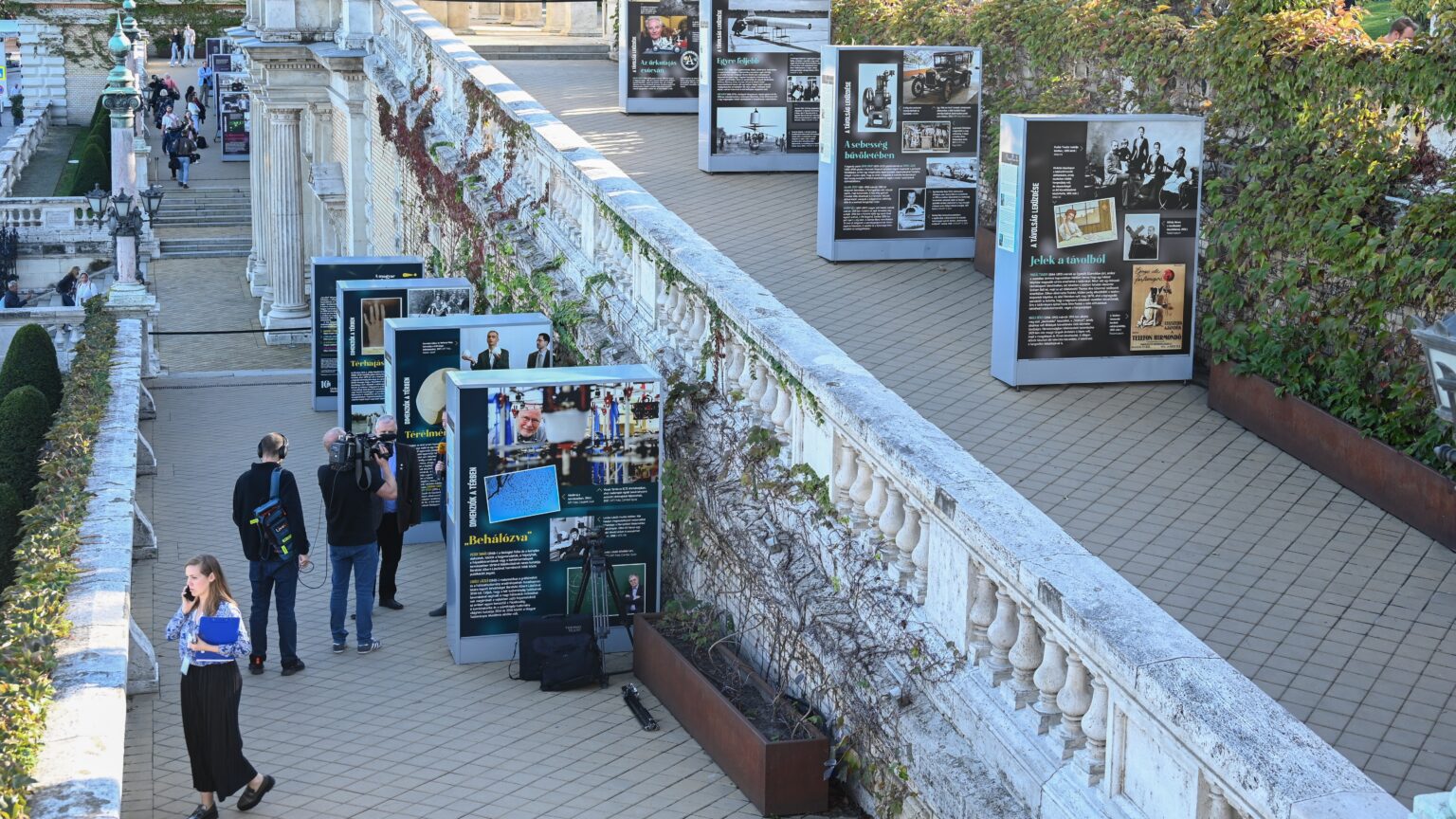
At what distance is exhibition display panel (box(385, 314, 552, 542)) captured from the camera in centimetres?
1324

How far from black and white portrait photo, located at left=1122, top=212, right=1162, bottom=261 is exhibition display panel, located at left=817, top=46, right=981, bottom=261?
3.52 meters

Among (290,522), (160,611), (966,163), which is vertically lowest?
(160,611)

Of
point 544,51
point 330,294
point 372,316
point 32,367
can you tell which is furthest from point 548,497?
point 544,51

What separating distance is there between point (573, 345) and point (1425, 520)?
21.1 ft

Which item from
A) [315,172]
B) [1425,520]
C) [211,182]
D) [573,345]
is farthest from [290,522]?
[211,182]

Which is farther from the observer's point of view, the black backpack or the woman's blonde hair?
the black backpack

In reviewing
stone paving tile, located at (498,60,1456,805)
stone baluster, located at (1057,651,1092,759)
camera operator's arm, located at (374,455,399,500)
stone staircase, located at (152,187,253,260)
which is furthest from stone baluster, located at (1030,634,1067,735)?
stone staircase, located at (152,187,253,260)

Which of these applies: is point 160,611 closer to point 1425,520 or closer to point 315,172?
point 1425,520

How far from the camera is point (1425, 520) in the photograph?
→ 361 inches

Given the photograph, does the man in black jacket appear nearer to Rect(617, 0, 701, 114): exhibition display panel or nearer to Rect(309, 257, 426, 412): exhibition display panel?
Rect(309, 257, 426, 412): exhibition display panel

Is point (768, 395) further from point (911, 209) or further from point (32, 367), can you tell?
point (32, 367)

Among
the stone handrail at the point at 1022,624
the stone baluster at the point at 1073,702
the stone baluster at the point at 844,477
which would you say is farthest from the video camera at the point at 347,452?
the stone baluster at the point at 1073,702

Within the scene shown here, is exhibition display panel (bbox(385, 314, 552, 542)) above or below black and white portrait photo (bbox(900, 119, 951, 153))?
below

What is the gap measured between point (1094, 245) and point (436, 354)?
5015 mm
